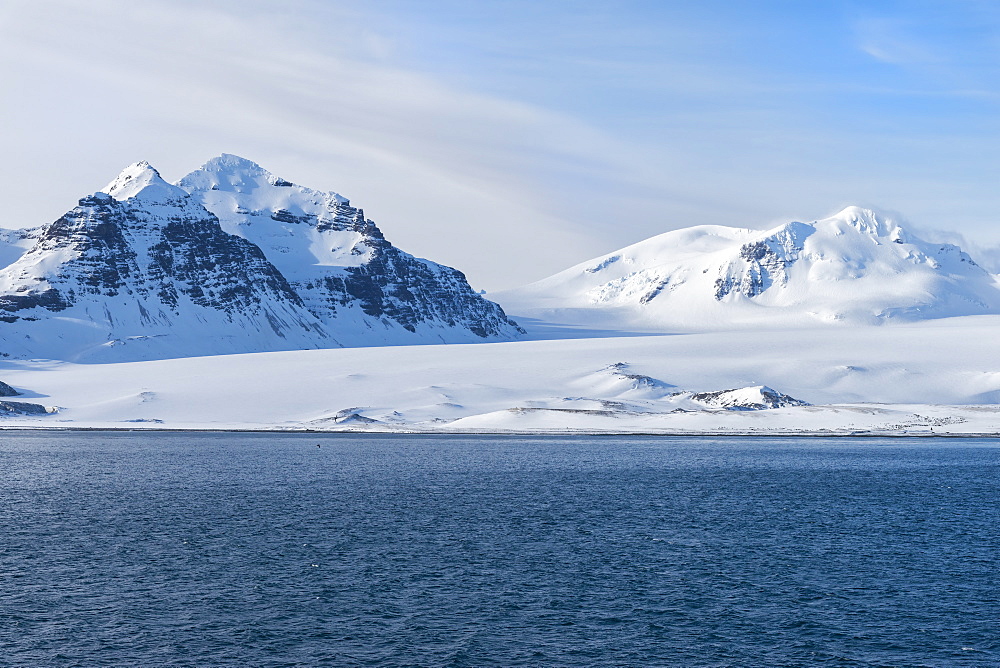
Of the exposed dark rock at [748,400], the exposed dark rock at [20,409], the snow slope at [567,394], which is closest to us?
the snow slope at [567,394]

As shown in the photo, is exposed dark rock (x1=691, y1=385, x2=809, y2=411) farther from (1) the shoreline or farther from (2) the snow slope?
(1) the shoreline

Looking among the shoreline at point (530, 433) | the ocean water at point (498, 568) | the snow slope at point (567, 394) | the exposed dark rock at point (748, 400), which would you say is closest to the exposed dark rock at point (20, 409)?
the snow slope at point (567, 394)

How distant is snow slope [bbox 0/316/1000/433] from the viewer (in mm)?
147750

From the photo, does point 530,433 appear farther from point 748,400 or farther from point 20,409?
point 20,409

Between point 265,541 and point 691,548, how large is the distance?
21270mm

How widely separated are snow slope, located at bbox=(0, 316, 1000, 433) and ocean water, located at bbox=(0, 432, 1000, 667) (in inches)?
2365

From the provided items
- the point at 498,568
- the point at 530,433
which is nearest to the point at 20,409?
the point at 530,433

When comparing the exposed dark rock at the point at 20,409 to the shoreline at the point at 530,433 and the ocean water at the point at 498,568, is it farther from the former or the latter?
the ocean water at the point at 498,568

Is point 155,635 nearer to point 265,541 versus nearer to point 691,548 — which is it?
point 265,541

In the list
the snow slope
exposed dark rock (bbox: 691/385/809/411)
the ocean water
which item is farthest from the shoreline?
the ocean water

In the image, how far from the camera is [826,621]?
117 feet

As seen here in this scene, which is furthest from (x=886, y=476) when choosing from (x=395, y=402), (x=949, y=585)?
(x=395, y=402)

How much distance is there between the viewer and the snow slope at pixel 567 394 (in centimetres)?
14775

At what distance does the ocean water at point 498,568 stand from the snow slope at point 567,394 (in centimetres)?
6008
